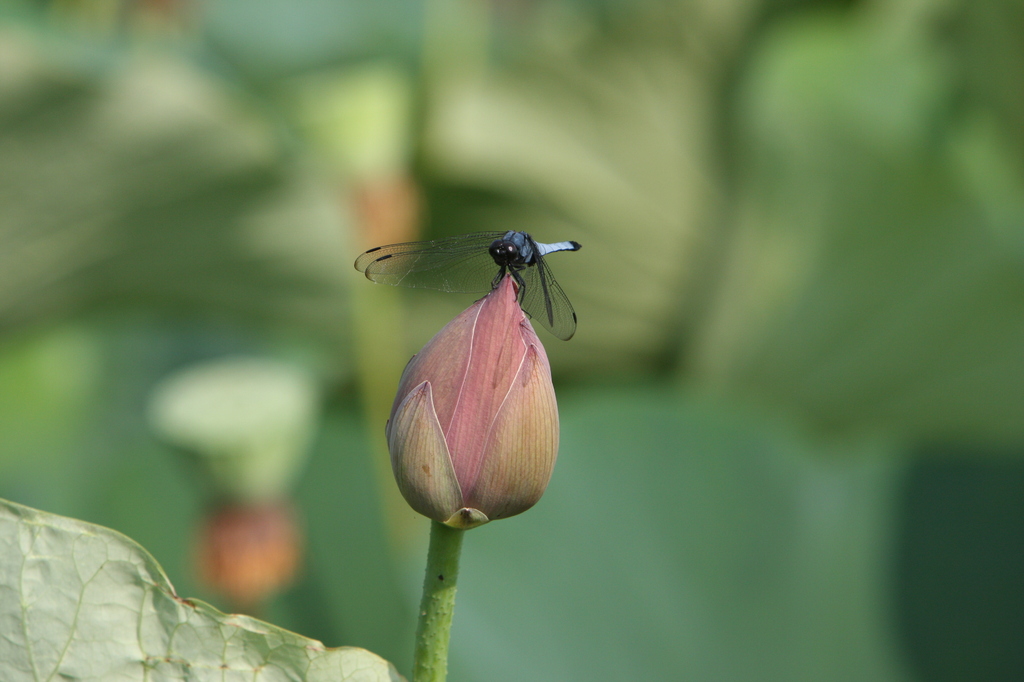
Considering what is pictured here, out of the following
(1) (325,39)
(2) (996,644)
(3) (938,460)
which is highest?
(1) (325,39)

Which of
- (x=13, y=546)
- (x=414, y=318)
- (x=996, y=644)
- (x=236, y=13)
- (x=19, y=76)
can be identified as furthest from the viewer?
(x=236, y=13)

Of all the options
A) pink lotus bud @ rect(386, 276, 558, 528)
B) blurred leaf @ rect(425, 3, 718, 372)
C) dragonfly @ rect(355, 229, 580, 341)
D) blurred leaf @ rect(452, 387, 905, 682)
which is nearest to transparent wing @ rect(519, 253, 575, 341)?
dragonfly @ rect(355, 229, 580, 341)

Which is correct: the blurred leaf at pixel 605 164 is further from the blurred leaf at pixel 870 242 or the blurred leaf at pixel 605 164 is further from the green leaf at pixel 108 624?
the green leaf at pixel 108 624

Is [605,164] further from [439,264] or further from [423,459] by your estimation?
[423,459]

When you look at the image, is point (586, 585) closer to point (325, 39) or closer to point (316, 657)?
point (316, 657)

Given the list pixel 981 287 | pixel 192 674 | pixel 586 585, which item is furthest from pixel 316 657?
pixel 981 287

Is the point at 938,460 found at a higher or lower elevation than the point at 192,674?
higher

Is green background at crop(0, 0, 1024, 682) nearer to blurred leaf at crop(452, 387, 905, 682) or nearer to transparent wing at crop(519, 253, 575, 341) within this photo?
blurred leaf at crop(452, 387, 905, 682)
